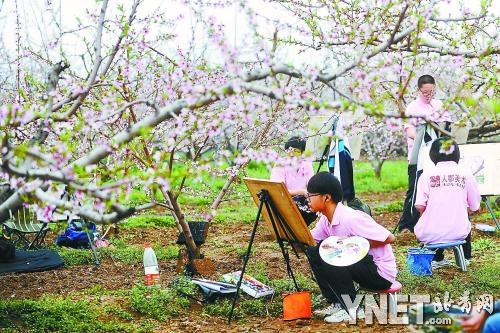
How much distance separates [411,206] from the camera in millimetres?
9180

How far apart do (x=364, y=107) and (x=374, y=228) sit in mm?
1844

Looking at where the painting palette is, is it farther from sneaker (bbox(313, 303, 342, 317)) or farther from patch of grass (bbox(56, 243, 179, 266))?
patch of grass (bbox(56, 243, 179, 266))

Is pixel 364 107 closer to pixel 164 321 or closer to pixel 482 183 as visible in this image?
pixel 164 321

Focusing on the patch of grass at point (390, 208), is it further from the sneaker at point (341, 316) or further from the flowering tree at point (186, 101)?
the sneaker at point (341, 316)

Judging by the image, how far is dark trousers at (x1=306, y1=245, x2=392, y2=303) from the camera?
557cm

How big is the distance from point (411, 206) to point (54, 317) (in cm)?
517

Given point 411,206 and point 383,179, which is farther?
point 383,179

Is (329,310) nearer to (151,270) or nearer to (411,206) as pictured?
(151,270)

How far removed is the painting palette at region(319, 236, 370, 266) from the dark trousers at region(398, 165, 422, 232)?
3151 millimetres

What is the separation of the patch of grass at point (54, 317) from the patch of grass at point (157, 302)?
359mm

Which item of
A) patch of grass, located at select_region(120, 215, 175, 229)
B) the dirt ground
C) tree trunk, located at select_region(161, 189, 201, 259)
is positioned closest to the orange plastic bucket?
the dirt ground

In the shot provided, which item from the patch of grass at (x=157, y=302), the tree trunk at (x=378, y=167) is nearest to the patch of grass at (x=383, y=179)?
the tree trunk at (x=378, y=167)

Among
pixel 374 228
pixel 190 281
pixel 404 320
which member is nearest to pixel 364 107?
pixel 374 228

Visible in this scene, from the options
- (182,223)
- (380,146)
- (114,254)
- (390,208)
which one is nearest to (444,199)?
(182,223)
